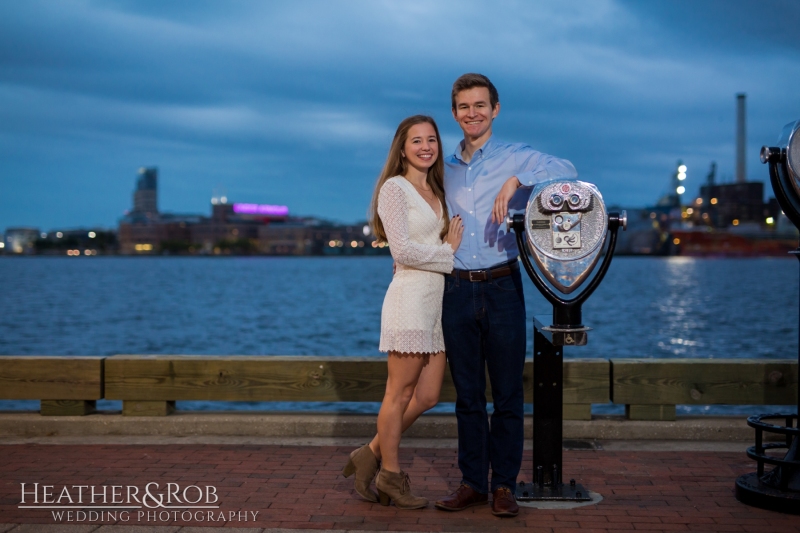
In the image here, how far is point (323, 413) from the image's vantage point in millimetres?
6312

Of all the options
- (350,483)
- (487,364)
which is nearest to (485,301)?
(487,364)

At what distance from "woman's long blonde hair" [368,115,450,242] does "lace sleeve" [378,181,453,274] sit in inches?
5.4

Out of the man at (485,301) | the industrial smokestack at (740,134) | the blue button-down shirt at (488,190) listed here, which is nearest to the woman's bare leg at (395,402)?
the man at (485,301)

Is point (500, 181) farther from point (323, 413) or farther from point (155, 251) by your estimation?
point (155, 251)

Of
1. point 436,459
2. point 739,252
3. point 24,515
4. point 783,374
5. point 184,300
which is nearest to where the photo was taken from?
point 24,515

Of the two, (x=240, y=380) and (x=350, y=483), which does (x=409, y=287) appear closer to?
(x=350, y=483)

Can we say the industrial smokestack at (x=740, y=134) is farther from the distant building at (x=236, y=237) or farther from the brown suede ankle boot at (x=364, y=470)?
the brown suede ankle boot at (x=364, y=470)

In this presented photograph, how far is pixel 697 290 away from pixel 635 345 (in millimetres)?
37186

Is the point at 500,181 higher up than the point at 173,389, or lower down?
higher up

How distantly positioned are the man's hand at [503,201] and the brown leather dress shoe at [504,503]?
52.3 inches

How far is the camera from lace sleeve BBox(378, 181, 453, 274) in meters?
4.29

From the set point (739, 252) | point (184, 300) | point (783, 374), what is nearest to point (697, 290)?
point (184, 300)

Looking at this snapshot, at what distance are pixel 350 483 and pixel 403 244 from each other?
4.79ft

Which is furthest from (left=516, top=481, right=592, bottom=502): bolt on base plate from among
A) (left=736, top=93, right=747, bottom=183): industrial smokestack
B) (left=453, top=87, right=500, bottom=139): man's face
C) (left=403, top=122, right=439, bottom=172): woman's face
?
(left=736, top=93, right=747, bottom=183): industrial smokestack
